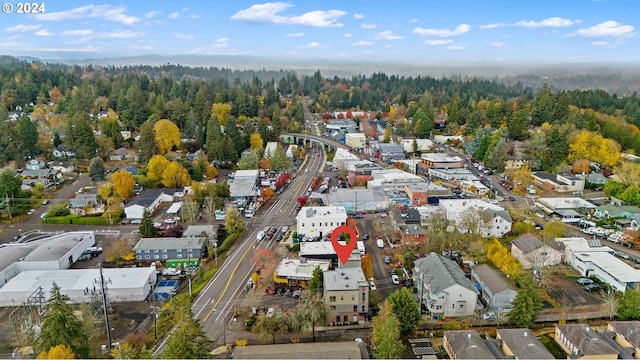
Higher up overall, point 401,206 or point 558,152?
point 558,152

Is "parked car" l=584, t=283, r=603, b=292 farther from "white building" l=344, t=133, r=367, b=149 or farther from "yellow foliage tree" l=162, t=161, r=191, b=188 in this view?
"white building" l=344, t=133, r=367, b=149

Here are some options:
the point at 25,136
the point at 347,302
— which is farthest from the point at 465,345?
the point at 25,136

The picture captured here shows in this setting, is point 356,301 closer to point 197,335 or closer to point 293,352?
point 293,352

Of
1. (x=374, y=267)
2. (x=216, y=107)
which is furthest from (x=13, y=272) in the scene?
(x=216, y=107)

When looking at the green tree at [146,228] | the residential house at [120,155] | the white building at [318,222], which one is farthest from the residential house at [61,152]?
the white building at [318,222]

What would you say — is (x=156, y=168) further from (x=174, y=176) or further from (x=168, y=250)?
(x=168, y=250)

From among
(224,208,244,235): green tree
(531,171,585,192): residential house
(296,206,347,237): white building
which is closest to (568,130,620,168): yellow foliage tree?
(531,171,585,192): residential house

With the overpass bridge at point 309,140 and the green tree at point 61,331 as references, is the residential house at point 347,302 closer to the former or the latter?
the green tree at point 61,331
